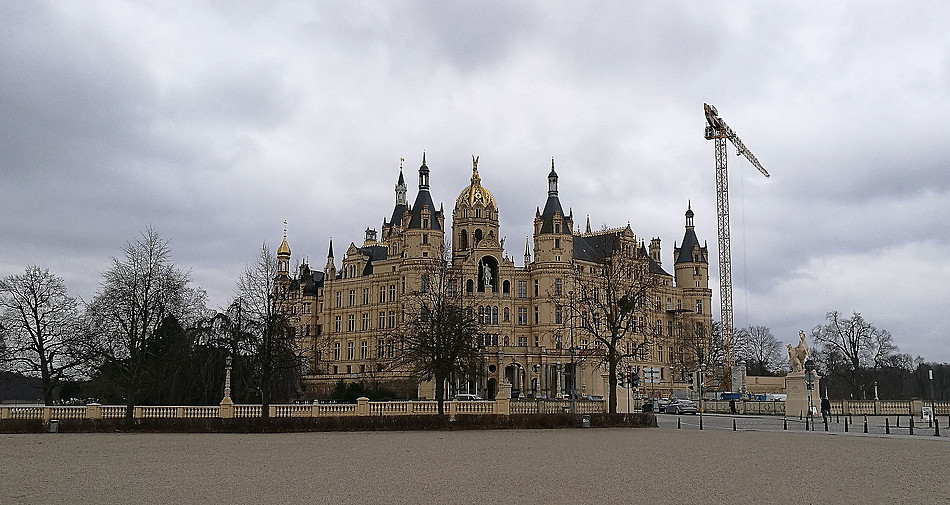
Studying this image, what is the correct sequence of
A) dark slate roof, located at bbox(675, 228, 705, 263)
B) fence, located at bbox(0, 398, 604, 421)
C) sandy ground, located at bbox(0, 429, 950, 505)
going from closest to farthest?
sandy ground, located at bbox(0, 429, 950, 505)
fence, located at bbox(0, 398, 604, 421)
dark slate roof, located at bbox(675, 228, 705, 263)

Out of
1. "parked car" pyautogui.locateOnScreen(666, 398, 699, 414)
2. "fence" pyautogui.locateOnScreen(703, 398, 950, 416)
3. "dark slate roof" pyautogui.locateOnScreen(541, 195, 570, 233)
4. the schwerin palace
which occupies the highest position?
"dark slate roof" pyautogui.locateOnScreen(541, 195, 570, 233)

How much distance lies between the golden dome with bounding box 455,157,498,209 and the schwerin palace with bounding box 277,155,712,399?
14cm

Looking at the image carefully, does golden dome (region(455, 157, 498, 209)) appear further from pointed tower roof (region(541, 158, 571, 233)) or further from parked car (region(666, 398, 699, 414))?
parked car (region(666, 398, 699, 414))

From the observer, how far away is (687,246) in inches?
4695

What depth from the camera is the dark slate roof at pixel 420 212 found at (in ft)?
338

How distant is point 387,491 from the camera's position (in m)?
15.5

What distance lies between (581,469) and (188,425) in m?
24.0

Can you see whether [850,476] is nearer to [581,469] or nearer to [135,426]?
[581,469]

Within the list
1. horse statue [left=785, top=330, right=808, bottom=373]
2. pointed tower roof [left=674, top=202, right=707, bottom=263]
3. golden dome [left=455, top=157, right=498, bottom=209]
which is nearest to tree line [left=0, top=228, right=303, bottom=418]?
horse statue [left=785, top=330, right=808, bottom=373]

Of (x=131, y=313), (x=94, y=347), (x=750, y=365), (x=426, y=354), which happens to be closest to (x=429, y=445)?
(x=426, y=354)

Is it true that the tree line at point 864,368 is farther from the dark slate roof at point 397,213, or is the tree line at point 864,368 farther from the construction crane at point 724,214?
the dark slate roof at point 397,213

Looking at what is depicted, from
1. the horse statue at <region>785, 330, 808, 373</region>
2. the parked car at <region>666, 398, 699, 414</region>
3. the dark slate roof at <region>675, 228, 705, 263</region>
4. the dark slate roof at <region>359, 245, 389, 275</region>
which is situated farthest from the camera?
the dark slate roof at <region>675, 228, 705, 263</region>

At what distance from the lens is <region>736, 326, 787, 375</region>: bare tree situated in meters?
132

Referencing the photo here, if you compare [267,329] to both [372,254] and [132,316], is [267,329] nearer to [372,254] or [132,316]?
[132,316]
